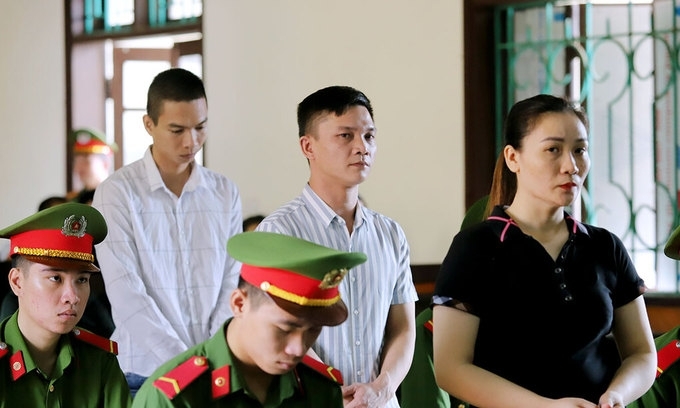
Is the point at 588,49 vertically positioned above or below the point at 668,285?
above

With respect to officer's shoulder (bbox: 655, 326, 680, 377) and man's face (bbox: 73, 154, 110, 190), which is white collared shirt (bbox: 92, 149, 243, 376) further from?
man's face (bbox: 73, 154, 110, 190)

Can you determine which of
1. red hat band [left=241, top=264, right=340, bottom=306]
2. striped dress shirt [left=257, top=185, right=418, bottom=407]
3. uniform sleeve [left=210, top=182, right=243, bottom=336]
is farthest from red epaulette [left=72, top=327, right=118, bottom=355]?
red hat band [left=241, top=264, right=340, bottom=306]

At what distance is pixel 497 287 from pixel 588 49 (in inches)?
105

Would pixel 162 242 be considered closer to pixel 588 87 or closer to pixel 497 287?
pixel 497 287

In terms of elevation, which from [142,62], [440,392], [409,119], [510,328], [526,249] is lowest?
[440,392]

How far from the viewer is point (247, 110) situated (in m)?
5.55

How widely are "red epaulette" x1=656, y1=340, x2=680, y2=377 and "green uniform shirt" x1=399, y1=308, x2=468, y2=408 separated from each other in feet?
2.04

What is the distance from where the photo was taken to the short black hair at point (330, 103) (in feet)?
9.00

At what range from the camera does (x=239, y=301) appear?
6.80 feet

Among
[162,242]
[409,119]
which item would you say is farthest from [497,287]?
[409,119]

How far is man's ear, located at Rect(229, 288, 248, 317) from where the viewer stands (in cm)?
207

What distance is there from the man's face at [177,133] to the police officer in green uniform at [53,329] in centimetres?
75

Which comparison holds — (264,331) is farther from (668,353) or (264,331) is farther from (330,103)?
(668,353)

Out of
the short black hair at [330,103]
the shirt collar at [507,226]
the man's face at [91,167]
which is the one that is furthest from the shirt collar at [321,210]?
the man's face at [91,167]
